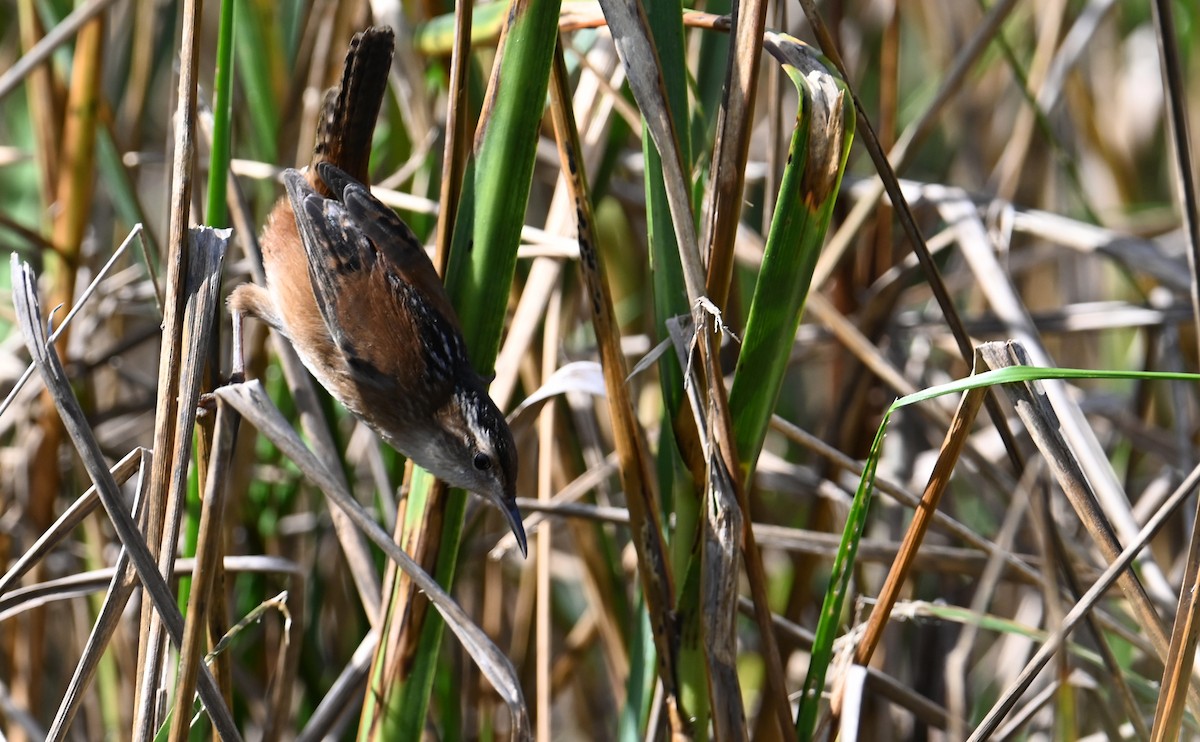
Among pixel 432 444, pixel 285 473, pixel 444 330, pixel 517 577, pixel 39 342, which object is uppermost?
pixel 39 342

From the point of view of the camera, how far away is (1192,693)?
5.45 ft

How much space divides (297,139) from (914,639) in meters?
2.09

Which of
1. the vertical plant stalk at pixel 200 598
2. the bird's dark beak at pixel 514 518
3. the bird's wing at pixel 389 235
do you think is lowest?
the bird's dark beak at pixel 514 518

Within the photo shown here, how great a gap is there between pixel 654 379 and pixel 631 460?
1.52 meters

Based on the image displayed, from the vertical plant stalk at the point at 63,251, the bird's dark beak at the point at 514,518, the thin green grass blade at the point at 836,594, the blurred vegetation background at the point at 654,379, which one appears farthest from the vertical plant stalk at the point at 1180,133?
the vertical plant stalk at the point at 63,251

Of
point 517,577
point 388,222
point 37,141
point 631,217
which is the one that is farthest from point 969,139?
point 37,141

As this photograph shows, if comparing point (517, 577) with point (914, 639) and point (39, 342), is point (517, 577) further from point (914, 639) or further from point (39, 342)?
point (39, 342)

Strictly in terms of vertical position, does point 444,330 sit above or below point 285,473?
above

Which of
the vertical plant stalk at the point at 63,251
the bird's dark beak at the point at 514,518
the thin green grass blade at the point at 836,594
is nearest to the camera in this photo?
the thin green grass blade at the point at 836,594

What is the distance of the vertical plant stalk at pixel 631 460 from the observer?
5.29ft

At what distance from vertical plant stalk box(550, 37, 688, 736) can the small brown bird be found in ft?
1.24

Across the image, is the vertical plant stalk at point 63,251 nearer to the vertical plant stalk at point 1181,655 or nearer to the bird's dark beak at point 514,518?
the bird's dark beak at point 514,518

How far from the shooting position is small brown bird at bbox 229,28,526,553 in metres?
2.03

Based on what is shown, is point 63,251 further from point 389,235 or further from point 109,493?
point 109,493
